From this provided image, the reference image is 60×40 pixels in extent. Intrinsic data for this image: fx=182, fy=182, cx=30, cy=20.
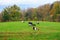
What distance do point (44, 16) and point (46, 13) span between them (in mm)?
1451

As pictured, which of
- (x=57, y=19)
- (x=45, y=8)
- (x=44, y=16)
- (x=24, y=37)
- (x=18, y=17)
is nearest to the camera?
(x=24, y=37)

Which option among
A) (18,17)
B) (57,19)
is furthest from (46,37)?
(18,17)

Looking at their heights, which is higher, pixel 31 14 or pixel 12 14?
pixel 12 14

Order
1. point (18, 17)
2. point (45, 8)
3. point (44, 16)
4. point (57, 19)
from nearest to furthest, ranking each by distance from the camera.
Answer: point (57, 19) < point (18, 17) < point (44, 16) < point (45, 8)

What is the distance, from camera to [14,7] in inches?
1286

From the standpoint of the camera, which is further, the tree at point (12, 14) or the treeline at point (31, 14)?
the treeline at point (31, 14)

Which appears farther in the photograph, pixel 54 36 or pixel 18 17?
pixel 18 17

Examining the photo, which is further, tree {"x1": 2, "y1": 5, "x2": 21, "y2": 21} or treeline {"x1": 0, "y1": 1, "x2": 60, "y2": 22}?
treeline {"x1": 0, "y1": 1, "x2": 60, "y2": 22}

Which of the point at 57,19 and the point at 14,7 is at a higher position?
the point at 14,7

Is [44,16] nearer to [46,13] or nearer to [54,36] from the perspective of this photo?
[46,13]

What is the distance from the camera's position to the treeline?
97.4 ft

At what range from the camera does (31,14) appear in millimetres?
33719

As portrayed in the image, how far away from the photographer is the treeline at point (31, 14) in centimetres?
2969

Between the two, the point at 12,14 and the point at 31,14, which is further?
the point at 31,14
